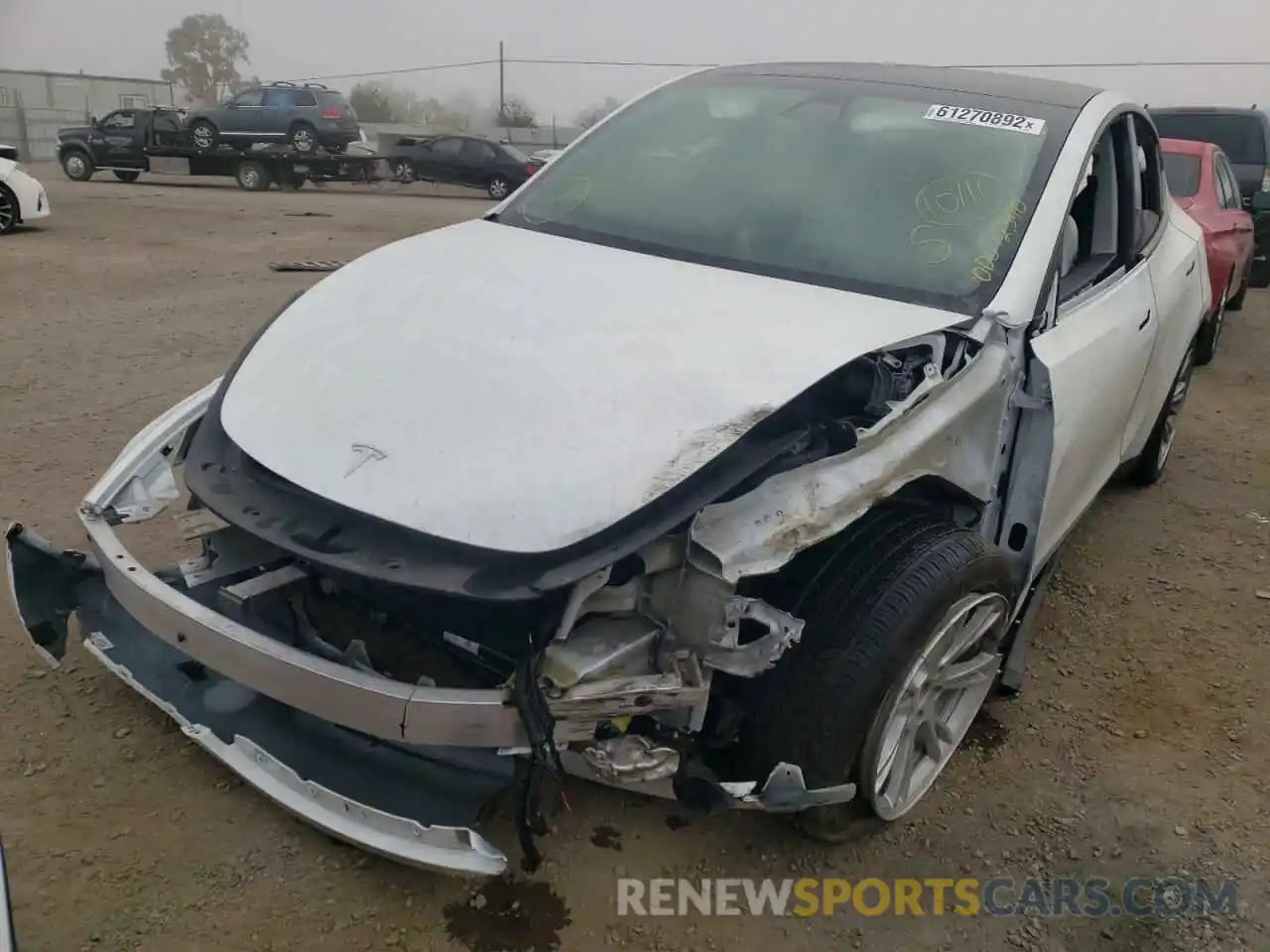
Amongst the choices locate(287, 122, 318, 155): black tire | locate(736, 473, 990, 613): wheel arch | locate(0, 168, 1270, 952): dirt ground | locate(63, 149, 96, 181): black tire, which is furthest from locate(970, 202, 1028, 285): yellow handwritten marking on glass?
locate(63, 149, 96, 181): black tire

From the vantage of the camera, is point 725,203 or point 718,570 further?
point 725,203

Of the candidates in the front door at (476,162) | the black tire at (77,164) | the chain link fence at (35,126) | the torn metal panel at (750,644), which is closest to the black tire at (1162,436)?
the torn metal panel at (750,644)

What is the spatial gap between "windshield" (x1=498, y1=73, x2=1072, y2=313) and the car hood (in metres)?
0.18

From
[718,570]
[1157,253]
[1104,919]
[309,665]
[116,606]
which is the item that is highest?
[1157,253]

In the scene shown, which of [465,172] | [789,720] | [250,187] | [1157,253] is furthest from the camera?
[465,172]

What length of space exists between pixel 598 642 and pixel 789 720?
49 centimetres

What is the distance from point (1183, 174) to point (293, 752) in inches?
287

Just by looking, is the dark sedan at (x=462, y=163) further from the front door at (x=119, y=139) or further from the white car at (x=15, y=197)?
the white car at (x=15, y=197)

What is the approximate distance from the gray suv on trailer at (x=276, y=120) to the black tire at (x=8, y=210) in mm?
9601

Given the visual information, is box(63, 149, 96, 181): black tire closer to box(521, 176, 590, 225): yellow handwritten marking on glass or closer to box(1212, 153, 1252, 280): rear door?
box(1212, 153, 1252, 280): rear door

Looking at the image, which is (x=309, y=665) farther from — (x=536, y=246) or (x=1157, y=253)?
(x=1157, y=253)

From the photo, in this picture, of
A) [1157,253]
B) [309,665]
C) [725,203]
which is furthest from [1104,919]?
[1157,253]

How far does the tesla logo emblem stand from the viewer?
81.0 inches

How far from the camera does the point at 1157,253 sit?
3648 millimetres
